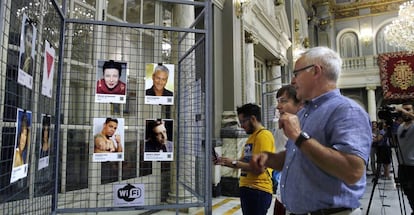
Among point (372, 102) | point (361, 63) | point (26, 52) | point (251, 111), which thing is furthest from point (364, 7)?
point (26, 52)

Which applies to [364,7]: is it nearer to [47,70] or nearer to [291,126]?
[291,126]

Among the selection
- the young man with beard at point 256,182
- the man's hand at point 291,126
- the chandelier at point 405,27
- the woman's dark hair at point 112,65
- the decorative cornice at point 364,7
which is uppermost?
the decorative cornice at point 364,7

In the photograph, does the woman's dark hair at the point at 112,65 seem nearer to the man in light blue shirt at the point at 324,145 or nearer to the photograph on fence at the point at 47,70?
the photograph on fence at the point at 47,70

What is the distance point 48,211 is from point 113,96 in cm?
82

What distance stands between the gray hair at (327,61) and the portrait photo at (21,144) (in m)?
1.18

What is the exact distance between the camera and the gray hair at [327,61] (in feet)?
4.17

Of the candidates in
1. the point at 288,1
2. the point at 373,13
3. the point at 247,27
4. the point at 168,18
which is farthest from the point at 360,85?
the point at 168,18

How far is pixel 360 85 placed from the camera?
14.2 metres

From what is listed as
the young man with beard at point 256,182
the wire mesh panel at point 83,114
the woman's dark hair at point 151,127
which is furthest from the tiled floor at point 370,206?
the woman's dark hair at point 151,127

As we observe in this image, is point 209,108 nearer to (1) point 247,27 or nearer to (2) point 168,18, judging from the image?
(2) point 168,18

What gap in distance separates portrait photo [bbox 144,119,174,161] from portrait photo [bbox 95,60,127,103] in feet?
0.80

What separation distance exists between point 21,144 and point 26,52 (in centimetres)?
37

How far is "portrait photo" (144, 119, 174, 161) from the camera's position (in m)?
1.90

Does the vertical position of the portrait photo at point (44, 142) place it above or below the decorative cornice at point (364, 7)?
below
